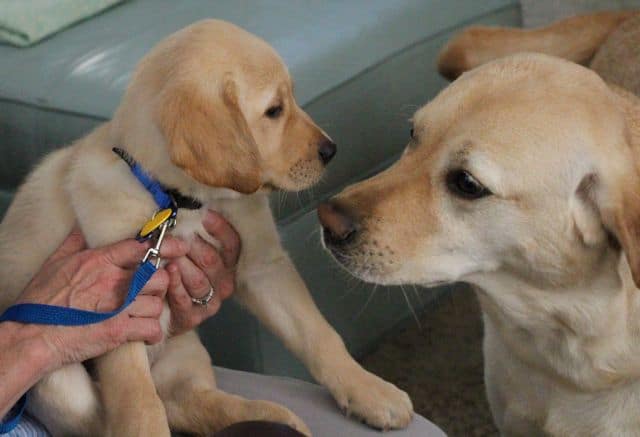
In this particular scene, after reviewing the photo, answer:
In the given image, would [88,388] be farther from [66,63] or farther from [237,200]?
[66,63]

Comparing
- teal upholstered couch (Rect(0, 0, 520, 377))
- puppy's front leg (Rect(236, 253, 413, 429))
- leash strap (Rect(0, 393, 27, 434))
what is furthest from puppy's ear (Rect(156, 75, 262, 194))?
teal upholstered couch (Rect(0, 0, 520, 377))

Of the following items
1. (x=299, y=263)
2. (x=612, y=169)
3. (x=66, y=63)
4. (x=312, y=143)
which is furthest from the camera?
(x=66, y=63)

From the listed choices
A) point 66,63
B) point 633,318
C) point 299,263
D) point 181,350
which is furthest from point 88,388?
point 66,63

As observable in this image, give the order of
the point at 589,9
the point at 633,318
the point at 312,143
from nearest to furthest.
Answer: the point at 633,318
the point at 312,143
the point at 589,9

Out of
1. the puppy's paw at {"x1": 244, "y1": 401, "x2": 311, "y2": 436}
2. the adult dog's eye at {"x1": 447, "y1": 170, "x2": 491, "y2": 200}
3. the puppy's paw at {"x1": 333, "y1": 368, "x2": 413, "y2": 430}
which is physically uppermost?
the adult dog's eye at {"x1": 447, "y1": 170, "x2": 491, "y2": 200}

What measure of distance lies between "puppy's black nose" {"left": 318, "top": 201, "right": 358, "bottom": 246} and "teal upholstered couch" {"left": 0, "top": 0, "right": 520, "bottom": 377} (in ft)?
1.81

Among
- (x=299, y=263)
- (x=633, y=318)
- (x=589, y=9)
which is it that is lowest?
(x=299, y=263)

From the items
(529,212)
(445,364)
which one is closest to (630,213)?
(529,212)

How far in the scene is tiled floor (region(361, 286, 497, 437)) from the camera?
6.86 ft

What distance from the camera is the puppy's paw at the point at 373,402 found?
134 centimetres

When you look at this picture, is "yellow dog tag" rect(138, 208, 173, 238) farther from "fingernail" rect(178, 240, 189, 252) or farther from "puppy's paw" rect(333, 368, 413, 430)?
"puppy's paw" rect(333, 368, 413, 430)

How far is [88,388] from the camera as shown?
1.36 meters

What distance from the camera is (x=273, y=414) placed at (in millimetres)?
1312

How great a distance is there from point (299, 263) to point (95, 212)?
0.60 meters
